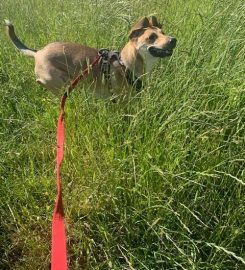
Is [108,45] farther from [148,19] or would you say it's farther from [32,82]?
[32,82]

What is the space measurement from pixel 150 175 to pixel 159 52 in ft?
4.81

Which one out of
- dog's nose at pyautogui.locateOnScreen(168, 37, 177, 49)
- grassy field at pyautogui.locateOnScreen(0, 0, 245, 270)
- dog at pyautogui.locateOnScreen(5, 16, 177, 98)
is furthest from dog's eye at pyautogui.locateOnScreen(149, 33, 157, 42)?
grassy field at pyautogui.locateOnScreen(0, 0, 245, 270)

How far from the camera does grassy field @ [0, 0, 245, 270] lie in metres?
1.81

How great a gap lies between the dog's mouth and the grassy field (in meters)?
0.45

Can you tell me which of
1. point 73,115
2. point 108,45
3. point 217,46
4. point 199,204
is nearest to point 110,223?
point 199,204

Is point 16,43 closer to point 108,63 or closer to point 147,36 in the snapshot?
point 108,63

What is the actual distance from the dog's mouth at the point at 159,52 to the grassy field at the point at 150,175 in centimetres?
45

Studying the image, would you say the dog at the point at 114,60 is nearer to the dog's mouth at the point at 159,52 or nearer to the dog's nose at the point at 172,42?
the dog's mouth at the point at 159,52

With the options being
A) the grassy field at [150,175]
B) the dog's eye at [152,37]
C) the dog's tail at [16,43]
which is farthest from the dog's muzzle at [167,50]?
the dog's tail at [16,43]

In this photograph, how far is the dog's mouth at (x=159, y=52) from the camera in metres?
3.02

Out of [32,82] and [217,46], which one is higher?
[217,46]

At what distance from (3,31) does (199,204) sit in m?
3.27

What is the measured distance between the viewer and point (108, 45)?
12.4 feet

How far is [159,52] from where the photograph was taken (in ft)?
10.2
